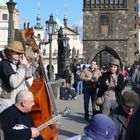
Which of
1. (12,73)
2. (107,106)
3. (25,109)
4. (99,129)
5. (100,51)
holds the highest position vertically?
(12,73)

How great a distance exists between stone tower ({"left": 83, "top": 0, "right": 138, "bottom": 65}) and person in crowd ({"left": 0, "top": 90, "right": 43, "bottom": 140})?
5909 centimetres

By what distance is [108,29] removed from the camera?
65.7 m

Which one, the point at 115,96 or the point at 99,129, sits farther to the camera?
the point at 115,96

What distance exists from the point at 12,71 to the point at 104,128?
285 cm

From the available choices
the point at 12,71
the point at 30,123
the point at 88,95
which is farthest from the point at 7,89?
the point at 88,95

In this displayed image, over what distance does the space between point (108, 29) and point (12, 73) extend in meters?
59.4

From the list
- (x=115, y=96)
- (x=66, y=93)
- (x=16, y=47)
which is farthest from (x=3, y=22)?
(x=16, y=47)

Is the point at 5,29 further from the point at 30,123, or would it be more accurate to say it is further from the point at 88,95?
the point at 30,123

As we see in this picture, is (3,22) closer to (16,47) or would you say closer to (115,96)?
(115,96)

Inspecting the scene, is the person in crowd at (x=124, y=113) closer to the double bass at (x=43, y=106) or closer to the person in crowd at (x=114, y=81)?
the double bass at (x=43, y=106)

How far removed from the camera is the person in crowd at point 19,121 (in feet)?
18.5

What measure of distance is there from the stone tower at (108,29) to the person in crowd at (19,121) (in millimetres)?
59093

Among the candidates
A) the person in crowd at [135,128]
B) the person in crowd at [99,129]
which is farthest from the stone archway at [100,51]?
the person in crowd at [135,128]

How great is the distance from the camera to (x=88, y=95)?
14062 mm
